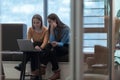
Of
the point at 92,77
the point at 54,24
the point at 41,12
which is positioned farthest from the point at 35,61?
the point at 92,77

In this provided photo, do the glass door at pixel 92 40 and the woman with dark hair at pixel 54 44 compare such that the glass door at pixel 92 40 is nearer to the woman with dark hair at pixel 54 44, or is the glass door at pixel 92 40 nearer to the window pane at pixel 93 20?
the window pane at pixel 93 20

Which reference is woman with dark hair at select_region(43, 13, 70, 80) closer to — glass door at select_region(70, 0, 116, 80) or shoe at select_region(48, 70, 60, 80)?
shoe at select_region(48, 70, 60, 80)

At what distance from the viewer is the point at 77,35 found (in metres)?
2.66

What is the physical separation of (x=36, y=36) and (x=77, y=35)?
2.15 meters

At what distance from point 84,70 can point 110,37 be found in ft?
1.71

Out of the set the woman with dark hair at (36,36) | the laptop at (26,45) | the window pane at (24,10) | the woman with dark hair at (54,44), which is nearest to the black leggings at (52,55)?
the woman with dark hair at (54,44)

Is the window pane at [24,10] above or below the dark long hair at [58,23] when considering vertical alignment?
above

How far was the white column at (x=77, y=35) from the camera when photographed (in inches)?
104

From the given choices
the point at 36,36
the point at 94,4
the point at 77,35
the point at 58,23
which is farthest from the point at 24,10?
the point at 77,35

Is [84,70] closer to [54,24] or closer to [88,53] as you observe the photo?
[88,53]

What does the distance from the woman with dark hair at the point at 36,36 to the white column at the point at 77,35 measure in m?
1.96

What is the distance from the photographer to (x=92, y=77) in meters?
2.99

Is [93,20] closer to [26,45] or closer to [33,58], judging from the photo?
[26,45]

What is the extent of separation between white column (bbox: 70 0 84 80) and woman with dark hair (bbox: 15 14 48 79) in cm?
196
